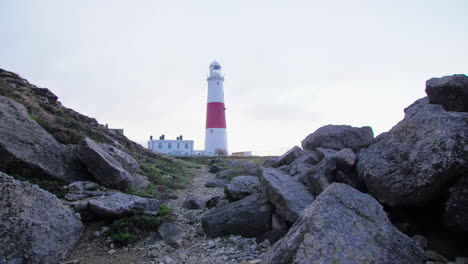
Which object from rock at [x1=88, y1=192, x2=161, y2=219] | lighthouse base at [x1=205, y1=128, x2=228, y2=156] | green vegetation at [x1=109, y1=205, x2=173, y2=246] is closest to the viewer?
green vegetation at [x1=109, y1=205, x2=173, y2=246]

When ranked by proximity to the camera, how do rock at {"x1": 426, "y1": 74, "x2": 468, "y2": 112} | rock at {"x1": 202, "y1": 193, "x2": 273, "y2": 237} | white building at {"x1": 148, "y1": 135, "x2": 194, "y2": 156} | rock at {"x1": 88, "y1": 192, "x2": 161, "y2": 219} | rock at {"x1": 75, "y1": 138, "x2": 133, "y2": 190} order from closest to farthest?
rock at {"x1": 426, "y1": 74, "x2": 468, "y2": 112}
rock at {"x1": 202, "y1": 193, "x2": 273, "y2": 237}
rock at {"x1": 88, "y1": 192, "x2": 161, "y2": 219}
rock at {"x1": 75, "y1": 138, "x2": 133, "y2": 190}
white building at {"x1": 148, "y1": 135, "x2": 194, "y2": 156}

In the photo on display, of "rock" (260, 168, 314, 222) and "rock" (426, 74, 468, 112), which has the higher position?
"rock" (426, 74, 468, 112)

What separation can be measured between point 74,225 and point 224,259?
3944 mm

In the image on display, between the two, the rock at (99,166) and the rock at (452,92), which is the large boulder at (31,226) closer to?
the rock at (99,166)

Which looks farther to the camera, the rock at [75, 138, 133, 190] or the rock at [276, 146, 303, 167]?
the rock at [276, 146, 303, 167]

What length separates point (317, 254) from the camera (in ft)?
13.9

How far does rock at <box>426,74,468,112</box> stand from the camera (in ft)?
22.7

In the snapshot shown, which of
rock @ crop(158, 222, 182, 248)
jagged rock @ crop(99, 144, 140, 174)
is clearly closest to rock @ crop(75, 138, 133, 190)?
rock @ crop(158, 222, 182, 248)

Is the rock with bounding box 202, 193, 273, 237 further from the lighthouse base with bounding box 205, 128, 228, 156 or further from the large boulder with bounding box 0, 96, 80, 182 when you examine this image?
the lighthouse base with bounding box 205, 128, 228, 156

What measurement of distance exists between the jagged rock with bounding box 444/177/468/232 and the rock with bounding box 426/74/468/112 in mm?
2503

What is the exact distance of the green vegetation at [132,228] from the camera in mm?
8070

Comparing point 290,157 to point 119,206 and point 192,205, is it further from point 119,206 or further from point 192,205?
point 119,206

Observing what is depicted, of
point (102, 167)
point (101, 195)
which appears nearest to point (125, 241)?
point (101, 195)

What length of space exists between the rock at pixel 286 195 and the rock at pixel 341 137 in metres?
2.82
